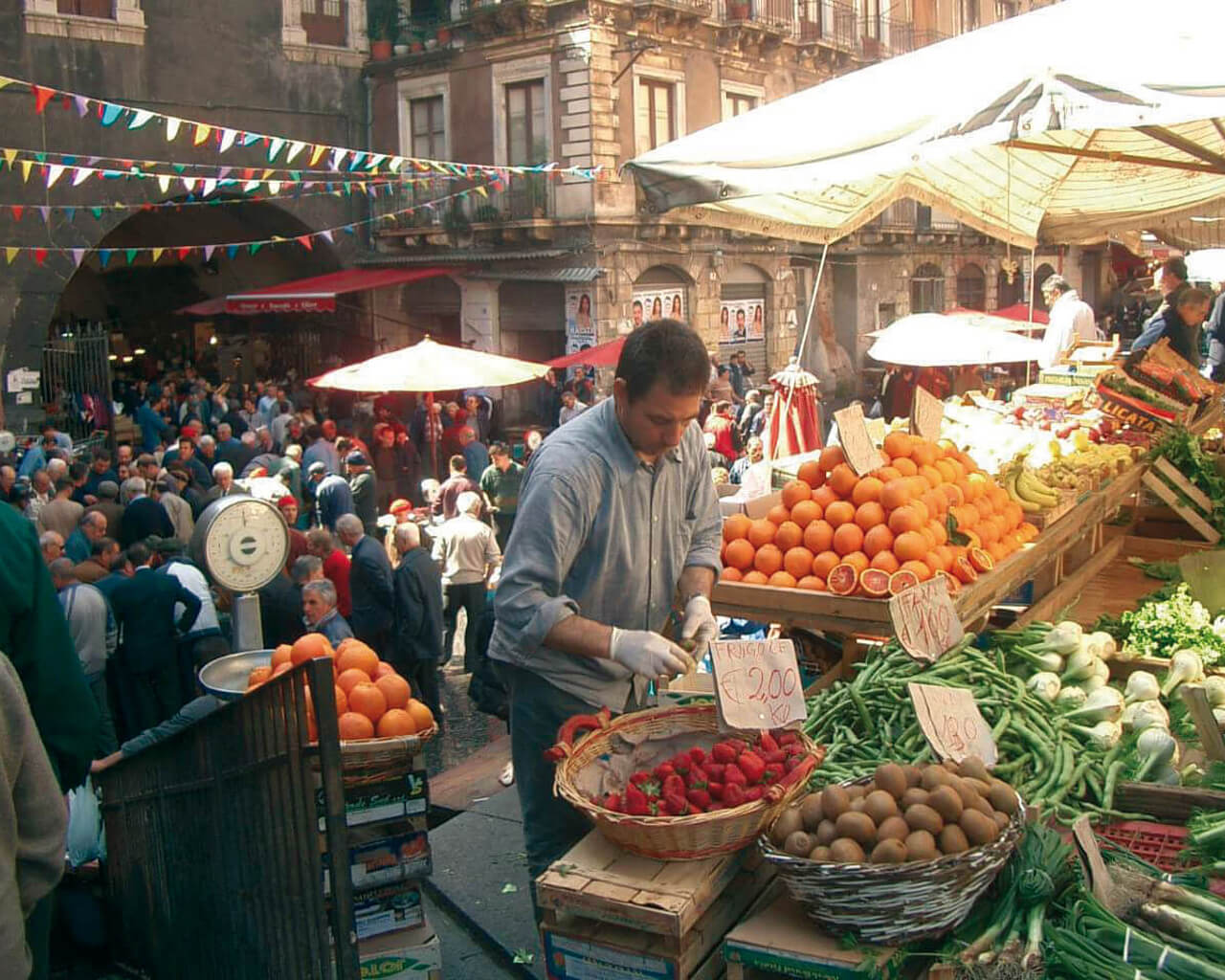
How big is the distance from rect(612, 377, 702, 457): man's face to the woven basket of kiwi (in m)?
1.02

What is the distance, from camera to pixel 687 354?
10.4 feet

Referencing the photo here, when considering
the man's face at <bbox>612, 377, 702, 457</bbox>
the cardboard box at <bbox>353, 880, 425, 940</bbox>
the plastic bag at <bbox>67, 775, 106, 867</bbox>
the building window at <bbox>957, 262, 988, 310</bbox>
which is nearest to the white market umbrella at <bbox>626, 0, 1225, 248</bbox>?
the man's face at <bbox>612, 377, 702, 457</bbox>

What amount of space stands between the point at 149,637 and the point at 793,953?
19.3ft

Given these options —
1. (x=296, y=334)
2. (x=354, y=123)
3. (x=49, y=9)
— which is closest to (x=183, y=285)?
(x=296, y=334)

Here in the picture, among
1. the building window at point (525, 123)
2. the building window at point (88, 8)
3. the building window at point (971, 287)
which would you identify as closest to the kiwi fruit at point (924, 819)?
the building window at point (88, 8)

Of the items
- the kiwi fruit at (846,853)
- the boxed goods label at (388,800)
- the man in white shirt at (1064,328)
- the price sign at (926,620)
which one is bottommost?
the boxed goods label at (388,800)

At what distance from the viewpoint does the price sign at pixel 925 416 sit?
19.6ft

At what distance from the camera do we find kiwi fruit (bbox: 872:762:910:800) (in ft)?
9.59

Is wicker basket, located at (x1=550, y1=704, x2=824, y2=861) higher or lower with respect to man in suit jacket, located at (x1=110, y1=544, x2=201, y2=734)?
higher

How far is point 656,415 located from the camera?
3.24 m

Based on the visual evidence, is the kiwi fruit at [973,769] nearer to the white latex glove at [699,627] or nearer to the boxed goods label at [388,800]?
the white latex glove at [699,627]

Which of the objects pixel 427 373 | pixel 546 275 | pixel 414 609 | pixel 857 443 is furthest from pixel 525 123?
pixel 857 443

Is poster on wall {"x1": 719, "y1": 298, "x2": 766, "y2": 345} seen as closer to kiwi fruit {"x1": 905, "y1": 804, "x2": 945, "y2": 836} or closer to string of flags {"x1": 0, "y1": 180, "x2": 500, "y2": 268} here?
string of flags {"x1": 0, "y1": 180, "x2": 500, "y2": 268}

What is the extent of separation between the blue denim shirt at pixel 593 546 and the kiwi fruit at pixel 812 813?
731 mm
